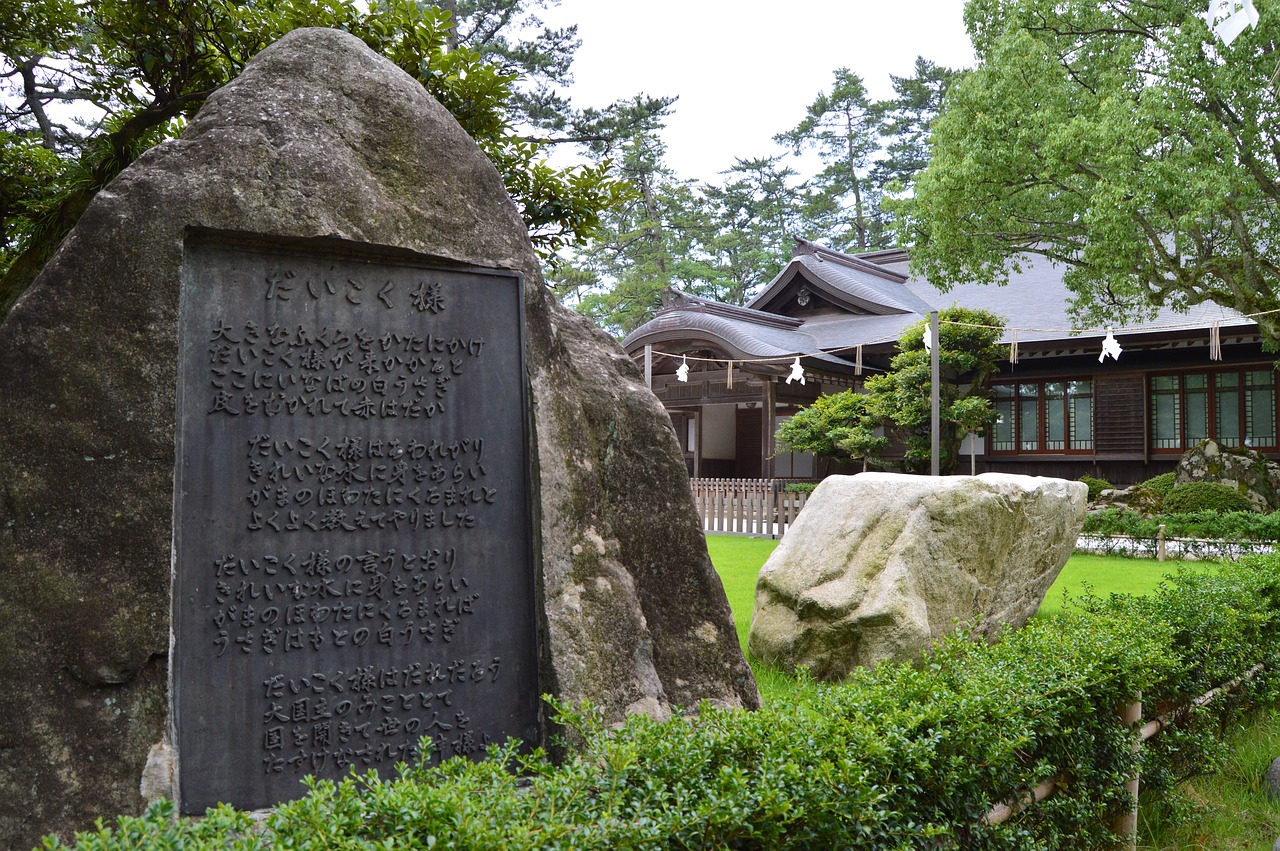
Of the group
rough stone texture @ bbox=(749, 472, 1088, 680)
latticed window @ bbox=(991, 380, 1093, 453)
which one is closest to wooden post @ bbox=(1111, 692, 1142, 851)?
rough stone texture @ bbox=(749, 472, 1088, 680)

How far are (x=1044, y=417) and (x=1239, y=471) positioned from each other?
14.1ft

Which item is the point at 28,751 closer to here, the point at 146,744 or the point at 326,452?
the point at 146,744

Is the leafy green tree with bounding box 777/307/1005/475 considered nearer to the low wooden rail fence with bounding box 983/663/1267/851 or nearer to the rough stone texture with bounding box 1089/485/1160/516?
the rough stone texture with bounding box 1089/485/1160/516

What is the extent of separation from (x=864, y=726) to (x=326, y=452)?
78.5 inches

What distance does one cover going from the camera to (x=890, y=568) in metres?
5.38

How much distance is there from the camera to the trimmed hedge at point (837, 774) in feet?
6.25

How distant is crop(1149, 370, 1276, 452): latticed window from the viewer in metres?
17.4

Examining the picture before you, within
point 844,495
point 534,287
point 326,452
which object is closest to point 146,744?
point 326,452

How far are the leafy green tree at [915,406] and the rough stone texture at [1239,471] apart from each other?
3.84m

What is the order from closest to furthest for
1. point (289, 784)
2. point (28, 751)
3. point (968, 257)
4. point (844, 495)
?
1. point (28, 751)
2. point (289, 784)
3. point (844, 495)
4. point (968, 257)

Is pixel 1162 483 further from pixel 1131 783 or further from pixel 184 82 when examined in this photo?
pixel 184 82

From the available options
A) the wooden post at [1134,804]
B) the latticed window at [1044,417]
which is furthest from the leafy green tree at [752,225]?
the wooden post at [1134,804]

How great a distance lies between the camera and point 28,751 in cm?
255

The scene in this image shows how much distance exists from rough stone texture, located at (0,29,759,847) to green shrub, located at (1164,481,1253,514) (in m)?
14.0
